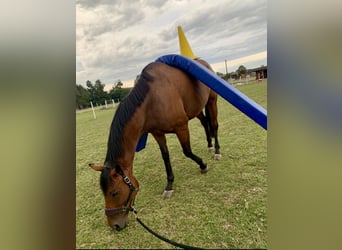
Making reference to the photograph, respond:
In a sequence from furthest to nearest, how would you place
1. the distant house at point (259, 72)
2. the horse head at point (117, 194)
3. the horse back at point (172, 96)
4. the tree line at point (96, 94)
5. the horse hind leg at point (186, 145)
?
the horse hind leg at point (186, 145) < the horse back at point (172, 96) < the horse head at point (117, 194) < the tree line at point (96, 94) < the distant house at point (259, 72)

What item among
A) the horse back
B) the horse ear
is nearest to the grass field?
the horse ear

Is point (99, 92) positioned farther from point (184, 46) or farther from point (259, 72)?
point (259, 72)

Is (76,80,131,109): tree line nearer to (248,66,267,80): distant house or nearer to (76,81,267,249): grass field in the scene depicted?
(76,81,267,249): grass field

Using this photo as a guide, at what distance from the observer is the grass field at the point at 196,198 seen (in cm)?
82

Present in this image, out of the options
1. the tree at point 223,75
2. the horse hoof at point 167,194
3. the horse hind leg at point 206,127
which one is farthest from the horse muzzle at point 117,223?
the tree at point 223,75

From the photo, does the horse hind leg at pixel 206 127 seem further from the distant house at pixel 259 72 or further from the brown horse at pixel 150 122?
the distant house at pixel 259 72

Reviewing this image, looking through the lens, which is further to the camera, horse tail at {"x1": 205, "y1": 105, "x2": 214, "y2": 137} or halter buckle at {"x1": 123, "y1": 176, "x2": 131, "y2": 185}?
horse tail at {"x1": 205, "y1": 105, "x2": 214, "y2": 137}

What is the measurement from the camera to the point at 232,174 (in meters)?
1.14

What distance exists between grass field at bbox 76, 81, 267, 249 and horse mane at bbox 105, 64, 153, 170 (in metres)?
0.03

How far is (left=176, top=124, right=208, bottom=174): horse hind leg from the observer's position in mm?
1243

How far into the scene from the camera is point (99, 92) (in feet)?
2.74
